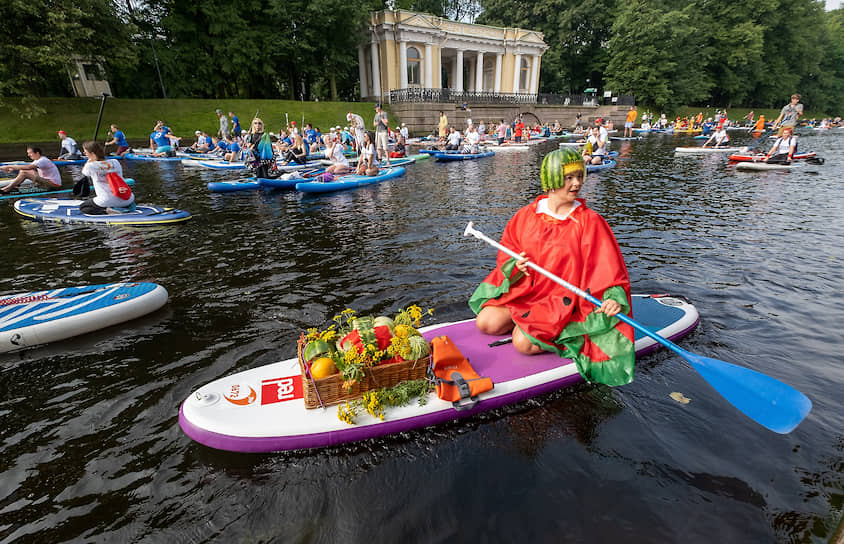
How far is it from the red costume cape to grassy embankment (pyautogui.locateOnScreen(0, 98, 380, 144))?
32269mm

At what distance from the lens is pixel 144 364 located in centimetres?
466

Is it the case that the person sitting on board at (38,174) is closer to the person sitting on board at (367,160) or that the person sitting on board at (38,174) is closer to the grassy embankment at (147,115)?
the person sitting on board at (367,160)

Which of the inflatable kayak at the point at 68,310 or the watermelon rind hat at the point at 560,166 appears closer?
the watermelon rind hat at the point at 560,166

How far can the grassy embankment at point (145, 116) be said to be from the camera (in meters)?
25.4

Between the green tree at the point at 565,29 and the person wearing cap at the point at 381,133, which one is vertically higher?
the green tree at the point at 565,29

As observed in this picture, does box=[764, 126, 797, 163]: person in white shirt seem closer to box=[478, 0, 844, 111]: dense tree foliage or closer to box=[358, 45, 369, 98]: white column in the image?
box=[358, 45, 369, 98]: white column

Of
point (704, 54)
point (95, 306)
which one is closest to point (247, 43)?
point (95, 306)

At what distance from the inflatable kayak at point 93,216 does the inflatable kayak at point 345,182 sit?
4068 millimetres

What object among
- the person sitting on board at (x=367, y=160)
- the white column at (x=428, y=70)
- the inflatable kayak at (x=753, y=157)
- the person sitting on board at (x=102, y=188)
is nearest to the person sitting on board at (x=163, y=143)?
the person sitting on board at (x=102, y=188)

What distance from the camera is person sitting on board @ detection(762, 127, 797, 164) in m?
17.1

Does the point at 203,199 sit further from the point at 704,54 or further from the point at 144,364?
the point at 704,54

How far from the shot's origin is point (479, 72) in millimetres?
46188

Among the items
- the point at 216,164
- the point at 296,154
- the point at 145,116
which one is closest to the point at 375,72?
the point at 145,116

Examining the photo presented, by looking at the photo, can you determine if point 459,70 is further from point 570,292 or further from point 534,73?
point 570,292
